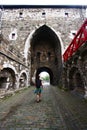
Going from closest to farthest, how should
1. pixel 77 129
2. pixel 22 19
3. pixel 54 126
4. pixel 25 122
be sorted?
pixel 77 129
pixel 54 126
pixel 25 122
pixel 22 19

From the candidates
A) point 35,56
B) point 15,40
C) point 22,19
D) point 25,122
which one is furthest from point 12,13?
point 25,122

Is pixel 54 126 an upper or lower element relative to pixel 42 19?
lower

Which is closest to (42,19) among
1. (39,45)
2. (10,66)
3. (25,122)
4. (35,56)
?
(39,45)

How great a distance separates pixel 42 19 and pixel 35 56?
467 cm

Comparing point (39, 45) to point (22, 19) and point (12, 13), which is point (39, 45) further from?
point (12, 13)

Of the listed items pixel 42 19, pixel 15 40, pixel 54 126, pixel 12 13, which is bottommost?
pixel 54 126

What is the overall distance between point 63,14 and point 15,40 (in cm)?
670

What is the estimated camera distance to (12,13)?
1304 centimetres

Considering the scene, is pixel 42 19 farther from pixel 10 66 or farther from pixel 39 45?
pixel 10 66

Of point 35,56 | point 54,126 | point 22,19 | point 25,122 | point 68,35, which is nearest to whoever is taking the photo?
point 54,126

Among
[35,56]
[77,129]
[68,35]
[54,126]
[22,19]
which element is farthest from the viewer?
[35,56]

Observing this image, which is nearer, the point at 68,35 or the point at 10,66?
the point at 10,66

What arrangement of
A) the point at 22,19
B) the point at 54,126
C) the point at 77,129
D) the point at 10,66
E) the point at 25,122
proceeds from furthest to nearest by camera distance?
1. the point at 22,19
2. the point at 10,66
3. the point at 25,122
4. the point at 54,126
5. the point at 77,129

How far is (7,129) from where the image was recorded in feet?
7.52
